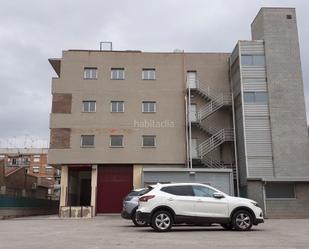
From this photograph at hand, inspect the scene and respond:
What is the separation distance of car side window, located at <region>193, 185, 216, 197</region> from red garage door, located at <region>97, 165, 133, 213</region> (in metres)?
20.2

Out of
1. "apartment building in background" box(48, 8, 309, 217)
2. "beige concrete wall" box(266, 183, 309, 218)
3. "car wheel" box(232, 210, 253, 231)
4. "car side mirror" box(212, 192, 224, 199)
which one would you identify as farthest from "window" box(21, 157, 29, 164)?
"car wheel" box(232, 210, 253, 231)

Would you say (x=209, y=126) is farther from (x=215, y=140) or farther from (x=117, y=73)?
(x=117, y=73)

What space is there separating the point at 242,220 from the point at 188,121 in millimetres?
20759

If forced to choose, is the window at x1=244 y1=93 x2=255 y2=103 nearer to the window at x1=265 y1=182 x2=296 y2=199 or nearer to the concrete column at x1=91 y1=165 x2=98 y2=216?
the window at x1=265 y1=182 x2=296 y2=199

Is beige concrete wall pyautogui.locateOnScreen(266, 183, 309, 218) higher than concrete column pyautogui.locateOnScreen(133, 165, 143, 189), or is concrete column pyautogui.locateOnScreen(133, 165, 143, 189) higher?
concrete column pyautogui.locateOnScreen(133, 165, 143, 189)

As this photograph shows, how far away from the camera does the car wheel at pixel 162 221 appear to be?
13.8 meters

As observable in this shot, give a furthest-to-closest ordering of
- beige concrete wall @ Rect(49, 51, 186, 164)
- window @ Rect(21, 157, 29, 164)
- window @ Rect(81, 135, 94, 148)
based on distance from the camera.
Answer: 1. window @ Rect(21, 157, 29, 164)
2. window @ Rect(81, 135, 94, 148)
3. beige concrete wall @ Rect(49, 51, 186, 164)

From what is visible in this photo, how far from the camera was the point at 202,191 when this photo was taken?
567 inches

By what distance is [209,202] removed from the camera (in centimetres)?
1412

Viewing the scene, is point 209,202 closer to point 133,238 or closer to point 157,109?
point 133,238

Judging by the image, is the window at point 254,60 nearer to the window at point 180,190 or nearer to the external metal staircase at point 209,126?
the external metal staircase at point 209,126

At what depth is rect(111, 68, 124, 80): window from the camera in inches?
1421

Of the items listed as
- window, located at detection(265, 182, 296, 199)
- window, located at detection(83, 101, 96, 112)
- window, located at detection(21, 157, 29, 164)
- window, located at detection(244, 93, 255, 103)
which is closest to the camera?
window, located at detection(265, 182, 296, 199)

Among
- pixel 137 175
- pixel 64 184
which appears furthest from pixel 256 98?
pixel 64 184
